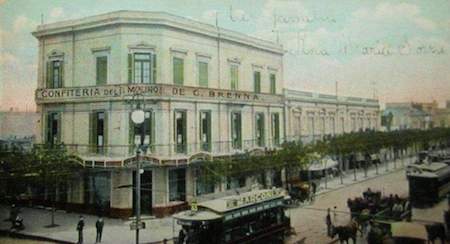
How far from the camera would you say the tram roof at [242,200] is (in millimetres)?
6748

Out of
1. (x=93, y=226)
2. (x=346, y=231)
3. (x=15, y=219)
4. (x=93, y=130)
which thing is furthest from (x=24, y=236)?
(x=346, y=231)

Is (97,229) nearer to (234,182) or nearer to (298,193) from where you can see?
(234,182)

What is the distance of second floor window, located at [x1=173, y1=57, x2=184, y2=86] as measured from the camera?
7.47 meters

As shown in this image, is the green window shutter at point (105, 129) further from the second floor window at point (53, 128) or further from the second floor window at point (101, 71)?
the second floor window at point (53, 128)

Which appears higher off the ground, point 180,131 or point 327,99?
point 327,99

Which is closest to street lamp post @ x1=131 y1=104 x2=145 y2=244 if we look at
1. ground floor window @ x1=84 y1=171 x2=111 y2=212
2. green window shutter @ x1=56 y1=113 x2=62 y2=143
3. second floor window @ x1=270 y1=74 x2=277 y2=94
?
ground floor window @ x1=84 y1=171 x2=111 y2=212

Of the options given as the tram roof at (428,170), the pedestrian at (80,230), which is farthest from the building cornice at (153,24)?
the pedestrian at (80,230)

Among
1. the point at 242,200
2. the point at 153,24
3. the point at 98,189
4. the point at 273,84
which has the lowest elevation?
the point at 242,200

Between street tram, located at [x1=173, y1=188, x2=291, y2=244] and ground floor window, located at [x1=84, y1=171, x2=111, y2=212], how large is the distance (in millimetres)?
1095

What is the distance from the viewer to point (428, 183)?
7.11 meters

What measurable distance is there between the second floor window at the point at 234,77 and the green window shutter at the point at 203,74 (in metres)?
0.41

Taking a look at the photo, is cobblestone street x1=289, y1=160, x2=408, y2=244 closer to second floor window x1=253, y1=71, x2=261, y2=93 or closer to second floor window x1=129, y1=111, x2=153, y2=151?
second floor window x1=253, y1=71, x2=261, y2=93

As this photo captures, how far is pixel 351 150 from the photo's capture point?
783 cm

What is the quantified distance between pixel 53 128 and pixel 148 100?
1546 mm
